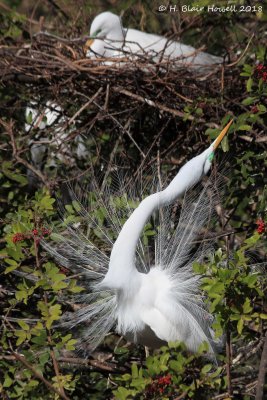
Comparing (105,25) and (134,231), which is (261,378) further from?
(105,25)

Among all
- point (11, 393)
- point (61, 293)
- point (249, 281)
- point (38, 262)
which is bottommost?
point (11, 393)

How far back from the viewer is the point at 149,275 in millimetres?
2992

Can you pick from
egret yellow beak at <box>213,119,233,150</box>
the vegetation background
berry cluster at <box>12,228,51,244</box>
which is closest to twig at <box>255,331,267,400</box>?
the vegetation background

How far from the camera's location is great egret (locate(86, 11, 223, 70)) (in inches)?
150

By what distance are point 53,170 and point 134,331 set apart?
1067 mm

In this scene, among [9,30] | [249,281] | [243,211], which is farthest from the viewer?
[9,30]

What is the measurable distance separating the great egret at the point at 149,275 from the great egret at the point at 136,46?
927 mm

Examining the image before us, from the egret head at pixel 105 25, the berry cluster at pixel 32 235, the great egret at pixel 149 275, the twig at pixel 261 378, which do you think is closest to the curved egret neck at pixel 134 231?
the great egret at pixel 149 275

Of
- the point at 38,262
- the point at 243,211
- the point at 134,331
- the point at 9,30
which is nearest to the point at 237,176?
the point at 243,211

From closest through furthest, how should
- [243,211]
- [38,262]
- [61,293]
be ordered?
[38,262]
[61,293]
[243,211]

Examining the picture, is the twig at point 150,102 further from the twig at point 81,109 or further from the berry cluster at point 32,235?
the berry cluster at point 32,235

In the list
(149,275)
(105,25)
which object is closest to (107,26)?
(105,25)

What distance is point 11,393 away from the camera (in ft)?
8.52

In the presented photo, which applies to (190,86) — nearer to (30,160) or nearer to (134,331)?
(30,160)
